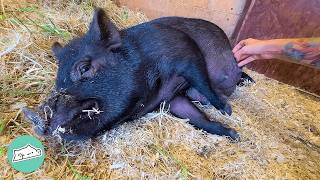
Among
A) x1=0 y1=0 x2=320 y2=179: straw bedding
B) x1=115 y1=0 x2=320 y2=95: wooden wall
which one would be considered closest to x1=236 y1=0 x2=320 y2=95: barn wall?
x1=115 y1=0 x2=320 y2=95: wooden wall

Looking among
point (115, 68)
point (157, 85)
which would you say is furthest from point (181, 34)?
point (115, 68)

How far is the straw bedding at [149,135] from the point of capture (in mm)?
1896

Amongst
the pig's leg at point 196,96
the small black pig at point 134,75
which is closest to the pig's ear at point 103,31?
the small black pig at point 134,75

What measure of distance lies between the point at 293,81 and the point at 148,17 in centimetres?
141

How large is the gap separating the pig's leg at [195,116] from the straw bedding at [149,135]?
Result: 0.19 ft

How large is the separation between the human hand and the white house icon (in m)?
1.57

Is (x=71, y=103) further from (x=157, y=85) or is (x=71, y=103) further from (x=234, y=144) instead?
(x=234, y=144)

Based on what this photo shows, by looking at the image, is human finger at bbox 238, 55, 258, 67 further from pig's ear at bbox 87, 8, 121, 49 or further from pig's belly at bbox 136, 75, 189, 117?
pig's ear at bbox 87, 8, 121, 49

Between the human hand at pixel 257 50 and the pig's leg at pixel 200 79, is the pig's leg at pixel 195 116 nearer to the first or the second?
the pig's leg at pixel 200 79

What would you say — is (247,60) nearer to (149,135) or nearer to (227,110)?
(227,110)

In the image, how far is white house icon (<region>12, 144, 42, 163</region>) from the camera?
1.68m

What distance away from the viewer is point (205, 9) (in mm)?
3279

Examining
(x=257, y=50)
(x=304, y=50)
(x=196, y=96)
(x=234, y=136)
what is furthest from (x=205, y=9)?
(x=234, y=136)

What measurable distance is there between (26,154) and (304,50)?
169 centimetres
